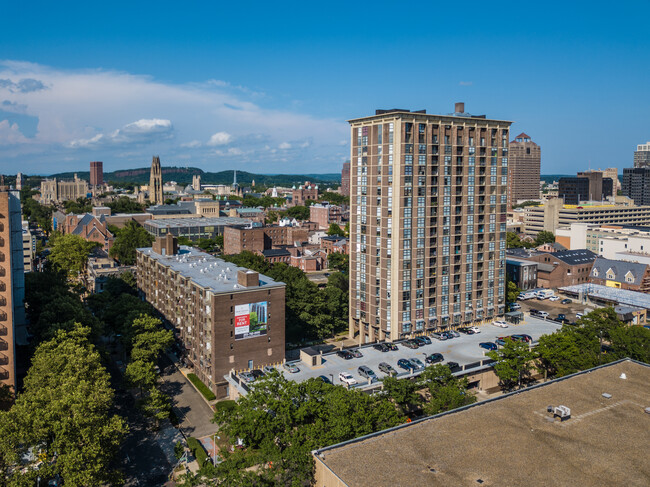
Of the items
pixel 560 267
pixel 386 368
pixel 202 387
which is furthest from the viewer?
pixel 560 267

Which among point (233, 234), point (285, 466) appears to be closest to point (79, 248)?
point (233, 234)

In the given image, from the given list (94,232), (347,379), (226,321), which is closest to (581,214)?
(347,379)

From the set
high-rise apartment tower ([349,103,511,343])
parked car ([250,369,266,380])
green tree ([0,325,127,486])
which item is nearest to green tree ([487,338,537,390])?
high-rise apartment tower ([349,103,511,343])

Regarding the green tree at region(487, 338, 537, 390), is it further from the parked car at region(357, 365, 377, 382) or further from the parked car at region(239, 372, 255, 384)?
the parked car at region(239, 372, 255, 384)

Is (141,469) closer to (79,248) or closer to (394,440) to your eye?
(394,440)

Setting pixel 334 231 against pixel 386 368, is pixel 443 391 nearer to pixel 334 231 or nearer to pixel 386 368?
pixel 386 368

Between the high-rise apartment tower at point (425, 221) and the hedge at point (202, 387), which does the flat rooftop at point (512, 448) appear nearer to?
the high-rise apartment tower at point (425, 221)

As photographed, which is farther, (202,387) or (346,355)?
(202,387)
